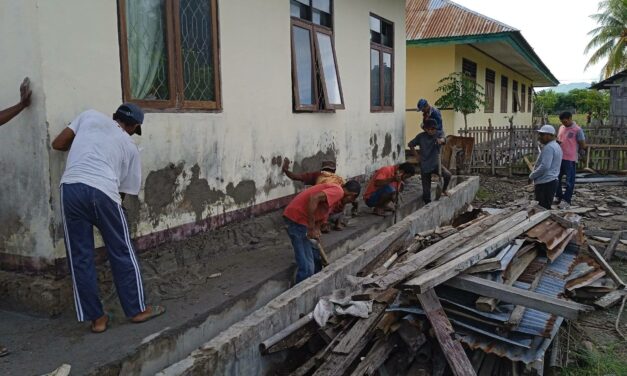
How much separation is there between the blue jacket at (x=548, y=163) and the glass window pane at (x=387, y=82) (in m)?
3.31

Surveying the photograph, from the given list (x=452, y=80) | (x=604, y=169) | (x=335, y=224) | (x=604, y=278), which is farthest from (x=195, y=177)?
(x=604, y=169)

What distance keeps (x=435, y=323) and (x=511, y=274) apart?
1.44 m

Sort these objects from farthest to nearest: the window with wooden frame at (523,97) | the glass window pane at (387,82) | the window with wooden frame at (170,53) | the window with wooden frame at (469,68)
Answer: the window with wooden frame at (523,97) < the window with wooden frame at (469,68) < the glass window pane at (387,82) < the window with wooden frame at (170,53)

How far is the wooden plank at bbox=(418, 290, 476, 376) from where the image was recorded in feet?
12.3

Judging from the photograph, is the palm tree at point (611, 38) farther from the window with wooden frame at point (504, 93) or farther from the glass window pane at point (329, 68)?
the glass window pane at point (329, 68)

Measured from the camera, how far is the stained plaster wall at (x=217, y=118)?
12.4 ft

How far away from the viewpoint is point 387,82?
10.1 m

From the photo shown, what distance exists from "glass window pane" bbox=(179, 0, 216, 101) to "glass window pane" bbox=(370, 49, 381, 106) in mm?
4679

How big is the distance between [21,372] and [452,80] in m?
13.8

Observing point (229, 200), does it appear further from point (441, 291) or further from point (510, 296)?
point (510, 296)

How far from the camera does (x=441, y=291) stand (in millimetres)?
4562

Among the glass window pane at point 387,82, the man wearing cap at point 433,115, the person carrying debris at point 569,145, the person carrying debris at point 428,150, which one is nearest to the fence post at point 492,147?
the person carrying debris at point 569,145

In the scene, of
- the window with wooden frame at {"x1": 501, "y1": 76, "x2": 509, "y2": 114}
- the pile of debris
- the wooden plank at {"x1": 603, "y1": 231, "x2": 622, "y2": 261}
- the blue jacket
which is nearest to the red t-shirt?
the pile of debris

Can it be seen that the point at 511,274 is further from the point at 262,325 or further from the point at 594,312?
the point at 262,325
